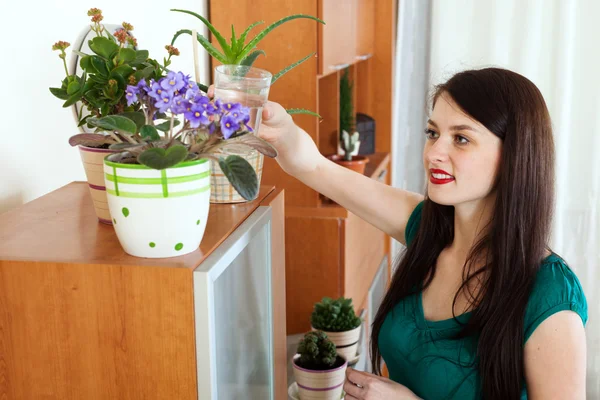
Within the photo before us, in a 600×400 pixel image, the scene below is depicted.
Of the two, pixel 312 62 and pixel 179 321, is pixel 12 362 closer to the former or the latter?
pixel 179 321

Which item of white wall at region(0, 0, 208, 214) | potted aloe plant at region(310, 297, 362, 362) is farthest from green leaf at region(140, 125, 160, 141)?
potted aloe plant at region(310, 297, 362, 362)

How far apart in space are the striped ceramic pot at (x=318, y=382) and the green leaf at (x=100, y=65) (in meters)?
1.04

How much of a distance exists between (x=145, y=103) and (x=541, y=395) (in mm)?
904

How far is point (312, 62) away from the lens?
79.7 inches

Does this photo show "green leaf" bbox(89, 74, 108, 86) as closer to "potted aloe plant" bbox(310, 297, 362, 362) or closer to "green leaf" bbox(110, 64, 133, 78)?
"green leaf" bbox(110, 64, 133, 78)

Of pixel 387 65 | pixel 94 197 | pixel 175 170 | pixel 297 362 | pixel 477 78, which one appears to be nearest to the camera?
pixel 175 170

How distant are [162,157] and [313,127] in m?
1.22

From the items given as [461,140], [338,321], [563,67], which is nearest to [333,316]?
[338,321]

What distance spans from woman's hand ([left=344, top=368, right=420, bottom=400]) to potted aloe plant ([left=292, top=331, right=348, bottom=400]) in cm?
30

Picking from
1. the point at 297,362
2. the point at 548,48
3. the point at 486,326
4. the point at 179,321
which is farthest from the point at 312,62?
the point at 548,48

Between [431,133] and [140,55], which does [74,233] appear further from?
[431,133]

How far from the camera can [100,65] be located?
100 cm

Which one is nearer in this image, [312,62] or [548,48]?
[312,62]

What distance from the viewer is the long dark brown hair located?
1.35 m
